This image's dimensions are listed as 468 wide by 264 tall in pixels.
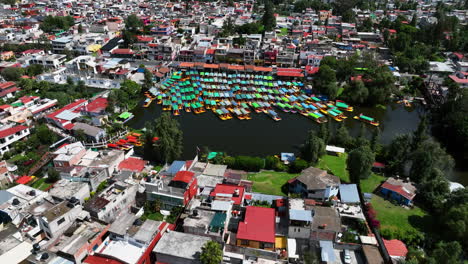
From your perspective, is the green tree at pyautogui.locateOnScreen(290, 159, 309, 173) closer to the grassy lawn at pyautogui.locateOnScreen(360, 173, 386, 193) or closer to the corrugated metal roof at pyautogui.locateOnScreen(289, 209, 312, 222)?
the grassy lawn at pyautogui.locateOnScreen(360, 173, 386, 193)

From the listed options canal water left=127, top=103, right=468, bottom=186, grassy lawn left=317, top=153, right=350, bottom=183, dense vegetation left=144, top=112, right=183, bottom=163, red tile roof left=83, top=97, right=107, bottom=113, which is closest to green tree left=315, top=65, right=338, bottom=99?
canal water left=127, top=103, right=468, bottom=186

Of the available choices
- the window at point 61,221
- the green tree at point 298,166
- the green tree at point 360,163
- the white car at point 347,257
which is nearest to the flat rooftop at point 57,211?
the window at point 61,221

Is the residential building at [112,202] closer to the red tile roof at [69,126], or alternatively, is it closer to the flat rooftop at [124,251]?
the flat rooftop at [124,251]

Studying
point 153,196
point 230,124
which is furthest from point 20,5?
point 153,196

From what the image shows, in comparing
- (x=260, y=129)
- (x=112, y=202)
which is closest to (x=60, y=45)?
(x=260, y=129)

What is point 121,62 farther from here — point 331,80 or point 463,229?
point 463,229

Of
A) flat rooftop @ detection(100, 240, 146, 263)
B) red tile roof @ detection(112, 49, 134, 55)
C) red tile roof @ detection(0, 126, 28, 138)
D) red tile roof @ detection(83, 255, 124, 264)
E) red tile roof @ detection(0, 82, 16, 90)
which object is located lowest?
red tile roof @ detection(83, 255, 124, 264)
